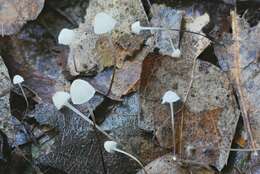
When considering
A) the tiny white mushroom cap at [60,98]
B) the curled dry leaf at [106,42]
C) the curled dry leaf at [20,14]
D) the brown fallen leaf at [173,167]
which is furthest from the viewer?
the curled dry leaf at [20,14]

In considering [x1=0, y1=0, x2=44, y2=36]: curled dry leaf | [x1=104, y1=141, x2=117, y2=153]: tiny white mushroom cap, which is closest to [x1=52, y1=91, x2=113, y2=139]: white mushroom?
[x1=104, y1=141, x2=117, y2=153]: tiny white mushroom cap

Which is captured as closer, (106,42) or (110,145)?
(110,145)

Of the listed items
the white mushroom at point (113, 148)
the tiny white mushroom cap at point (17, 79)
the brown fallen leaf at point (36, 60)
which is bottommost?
the white mushroom at point (113, 148)

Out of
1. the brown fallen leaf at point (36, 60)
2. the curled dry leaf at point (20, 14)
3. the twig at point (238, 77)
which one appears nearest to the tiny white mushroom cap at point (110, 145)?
the brown fallen leaf at point (36, 60)

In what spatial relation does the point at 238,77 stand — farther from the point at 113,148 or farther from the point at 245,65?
the point at 113,148

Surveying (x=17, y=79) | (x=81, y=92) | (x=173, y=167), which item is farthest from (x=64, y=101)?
(x=173, y=167)

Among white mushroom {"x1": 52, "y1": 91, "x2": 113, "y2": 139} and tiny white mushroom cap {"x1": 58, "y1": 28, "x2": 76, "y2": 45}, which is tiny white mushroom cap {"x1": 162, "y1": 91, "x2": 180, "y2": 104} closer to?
white mushroom {"x1": 52, "y1": 91, "x2": 113, "y2": 139}

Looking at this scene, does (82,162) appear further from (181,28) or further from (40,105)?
(181,28)

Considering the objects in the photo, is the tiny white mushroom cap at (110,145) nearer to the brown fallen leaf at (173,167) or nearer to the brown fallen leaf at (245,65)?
the brown fallen leaf at (173,167)

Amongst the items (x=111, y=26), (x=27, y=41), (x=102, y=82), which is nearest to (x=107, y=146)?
(x=102, y=82)
